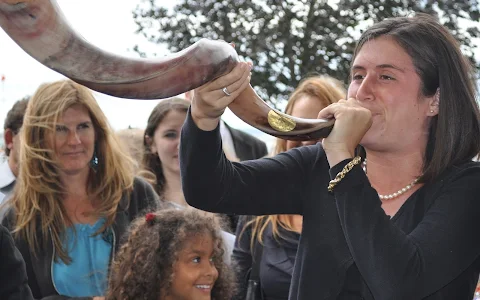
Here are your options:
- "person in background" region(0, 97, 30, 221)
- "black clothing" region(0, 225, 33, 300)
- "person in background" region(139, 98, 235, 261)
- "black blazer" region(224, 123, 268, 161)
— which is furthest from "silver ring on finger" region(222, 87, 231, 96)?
"black blazer" region(224, 123, 268, 161)

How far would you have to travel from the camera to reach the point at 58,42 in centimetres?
173

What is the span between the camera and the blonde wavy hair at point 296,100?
3873 millimetres

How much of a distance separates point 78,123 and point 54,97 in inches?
6.8

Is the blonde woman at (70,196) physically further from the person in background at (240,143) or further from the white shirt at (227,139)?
the person in background at (240,143)

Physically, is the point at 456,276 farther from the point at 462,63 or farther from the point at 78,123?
the point at 78,123

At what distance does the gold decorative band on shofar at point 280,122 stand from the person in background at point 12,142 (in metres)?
2.47

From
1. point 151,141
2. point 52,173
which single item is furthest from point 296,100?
point 52,173

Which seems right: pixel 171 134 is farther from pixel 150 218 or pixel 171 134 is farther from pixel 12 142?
pixel 150 218

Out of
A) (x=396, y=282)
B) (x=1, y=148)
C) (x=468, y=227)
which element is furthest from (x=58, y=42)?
(x=1, y=148)

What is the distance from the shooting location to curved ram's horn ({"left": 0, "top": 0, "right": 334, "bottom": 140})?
169cm

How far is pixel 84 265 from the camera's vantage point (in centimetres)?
375

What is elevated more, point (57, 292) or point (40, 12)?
point (40, 12)

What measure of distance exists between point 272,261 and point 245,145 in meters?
2.17

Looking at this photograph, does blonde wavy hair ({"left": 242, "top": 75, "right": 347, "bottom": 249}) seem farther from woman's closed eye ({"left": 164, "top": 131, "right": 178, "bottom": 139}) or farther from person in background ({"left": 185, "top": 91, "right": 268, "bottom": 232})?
person in background ({"left": 185, "top": 91, "right": 268, "bottom": 232})
